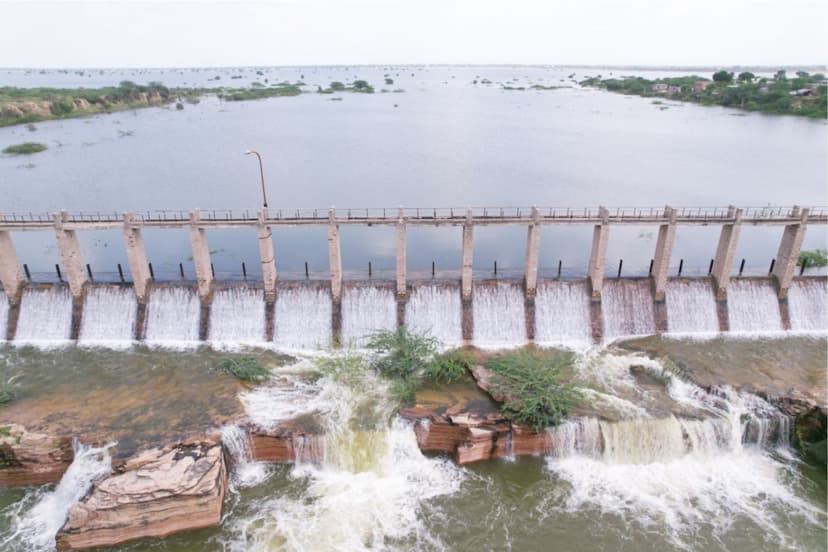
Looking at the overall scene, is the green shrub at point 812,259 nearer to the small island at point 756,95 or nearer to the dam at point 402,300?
the dam at point 402,300

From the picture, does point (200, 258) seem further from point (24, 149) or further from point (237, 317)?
point (24, 149)

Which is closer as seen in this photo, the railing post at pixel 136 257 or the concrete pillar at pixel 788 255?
the railing post at pixel 136 257

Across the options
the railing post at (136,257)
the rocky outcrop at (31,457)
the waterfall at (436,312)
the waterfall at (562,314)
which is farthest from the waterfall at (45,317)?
the waterfall at (562,314)

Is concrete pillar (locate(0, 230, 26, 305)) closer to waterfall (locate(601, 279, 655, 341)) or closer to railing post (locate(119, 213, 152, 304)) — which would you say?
railing post (locate(119, 213, 152, 304))

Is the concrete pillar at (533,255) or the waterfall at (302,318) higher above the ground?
the concrete pillar at (533,255)

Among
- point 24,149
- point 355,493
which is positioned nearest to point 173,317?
point 355,493

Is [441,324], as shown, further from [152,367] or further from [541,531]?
[152,367]

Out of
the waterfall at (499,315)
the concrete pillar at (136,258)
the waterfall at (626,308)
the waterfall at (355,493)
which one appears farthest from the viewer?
the waterfall at (626,308)
